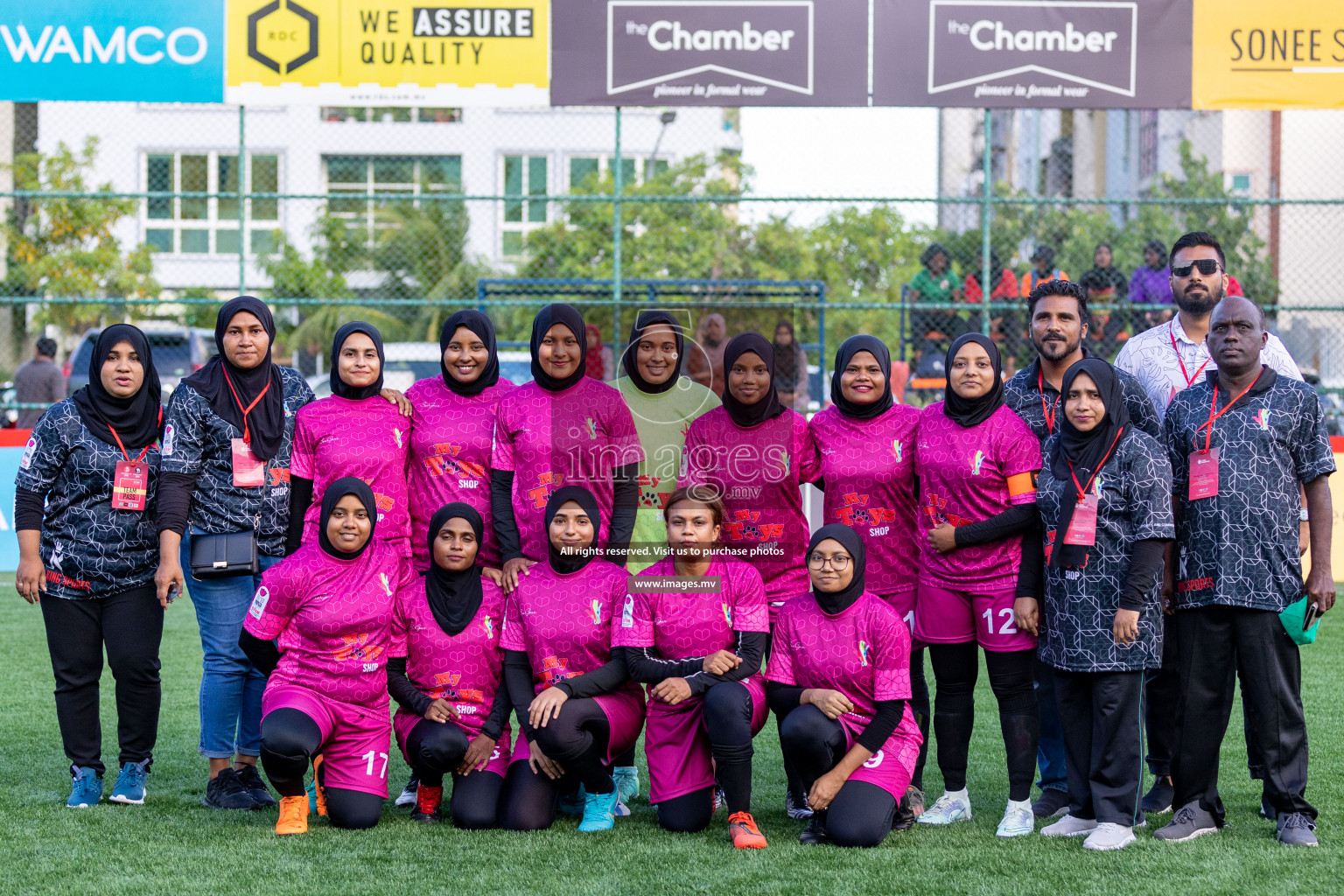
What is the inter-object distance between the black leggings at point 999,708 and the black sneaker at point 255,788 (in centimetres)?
252

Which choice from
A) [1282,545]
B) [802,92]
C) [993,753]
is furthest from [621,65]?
[1282,545]

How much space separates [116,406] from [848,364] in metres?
2.74

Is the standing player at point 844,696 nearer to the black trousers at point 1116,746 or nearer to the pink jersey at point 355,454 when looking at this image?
the black trousers at point 1116,746

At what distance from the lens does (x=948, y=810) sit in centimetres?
476

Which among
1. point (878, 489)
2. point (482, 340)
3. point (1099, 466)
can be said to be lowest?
point (878, 489)

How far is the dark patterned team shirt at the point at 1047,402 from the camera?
185 inches

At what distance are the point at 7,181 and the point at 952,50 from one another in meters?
20.6

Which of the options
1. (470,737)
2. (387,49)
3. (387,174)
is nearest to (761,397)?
(470,737)

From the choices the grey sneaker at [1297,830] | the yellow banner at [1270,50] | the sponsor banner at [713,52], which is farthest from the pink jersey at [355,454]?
the yellow banner at [1270,50]

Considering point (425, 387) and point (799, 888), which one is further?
point (425, 387)

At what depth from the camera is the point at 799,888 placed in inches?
157

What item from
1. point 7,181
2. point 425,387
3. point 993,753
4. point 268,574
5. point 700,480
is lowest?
point 993,753

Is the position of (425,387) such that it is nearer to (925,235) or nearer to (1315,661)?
(1315,661)

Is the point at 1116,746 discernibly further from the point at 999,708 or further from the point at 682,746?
the point at 682,746
